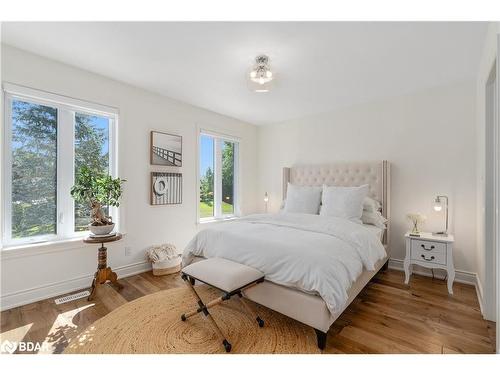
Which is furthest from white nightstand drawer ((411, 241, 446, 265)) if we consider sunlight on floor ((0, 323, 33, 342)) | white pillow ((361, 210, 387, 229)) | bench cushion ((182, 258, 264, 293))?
sunlight on floor ((0, 323, 33, 342))

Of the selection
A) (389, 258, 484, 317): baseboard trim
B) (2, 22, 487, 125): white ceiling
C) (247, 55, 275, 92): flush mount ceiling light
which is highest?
(2, 22, 487, 125): white ceiling

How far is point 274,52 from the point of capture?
216 centimetres

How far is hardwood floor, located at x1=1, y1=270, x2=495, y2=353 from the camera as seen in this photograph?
5.33 feet

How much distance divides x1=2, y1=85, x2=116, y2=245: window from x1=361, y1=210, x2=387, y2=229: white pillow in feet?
11.2

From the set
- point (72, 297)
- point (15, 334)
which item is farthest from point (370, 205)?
point (15, 334)

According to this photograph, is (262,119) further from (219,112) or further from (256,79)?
(256,79)

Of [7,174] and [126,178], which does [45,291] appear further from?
[126,178]

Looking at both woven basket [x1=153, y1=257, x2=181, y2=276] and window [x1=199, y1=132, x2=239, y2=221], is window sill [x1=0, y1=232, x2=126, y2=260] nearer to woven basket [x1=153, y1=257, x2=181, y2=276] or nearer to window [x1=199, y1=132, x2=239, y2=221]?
woven basket [x1=153, y1=257, x2=181, y2=276]

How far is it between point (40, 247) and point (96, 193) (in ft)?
2.43

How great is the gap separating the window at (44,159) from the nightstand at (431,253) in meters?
3.78

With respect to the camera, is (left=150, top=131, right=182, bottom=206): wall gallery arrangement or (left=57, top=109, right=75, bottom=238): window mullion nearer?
(left=57, top=109, right=75, bottom=238): window mullion

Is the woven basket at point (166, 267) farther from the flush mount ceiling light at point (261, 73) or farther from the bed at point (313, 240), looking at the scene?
the flush mount ceiling light at point (261, 73)

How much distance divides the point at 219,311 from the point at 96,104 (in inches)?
104

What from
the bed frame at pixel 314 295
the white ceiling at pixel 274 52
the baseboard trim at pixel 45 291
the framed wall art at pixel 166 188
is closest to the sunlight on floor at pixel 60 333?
the baseboard trim at pixel 45 291
